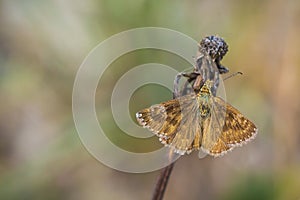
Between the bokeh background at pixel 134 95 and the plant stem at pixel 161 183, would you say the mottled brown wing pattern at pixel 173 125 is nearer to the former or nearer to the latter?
the plant stem at pixel 161 183

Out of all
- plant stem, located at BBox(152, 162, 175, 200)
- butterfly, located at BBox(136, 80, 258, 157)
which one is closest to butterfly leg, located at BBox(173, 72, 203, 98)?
butterfly, located at BBox(136, 80, 258, 157)

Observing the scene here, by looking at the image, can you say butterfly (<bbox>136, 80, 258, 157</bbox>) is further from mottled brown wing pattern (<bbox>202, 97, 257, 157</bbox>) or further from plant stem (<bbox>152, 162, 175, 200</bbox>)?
plant stem (<bbox>152, 162, 175, 200</bbox>)

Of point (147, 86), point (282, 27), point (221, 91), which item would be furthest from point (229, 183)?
point (221, 91)

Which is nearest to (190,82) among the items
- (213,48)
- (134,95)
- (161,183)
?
(213,48)

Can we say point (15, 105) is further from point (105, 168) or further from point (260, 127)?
point (260, 127)

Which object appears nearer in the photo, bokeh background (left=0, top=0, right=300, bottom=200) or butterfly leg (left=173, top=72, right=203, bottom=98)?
butterfly leg (left=173, top=72, right=203, bottom=98)

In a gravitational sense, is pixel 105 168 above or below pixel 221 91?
above

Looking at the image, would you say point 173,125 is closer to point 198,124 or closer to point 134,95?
point 198,124
